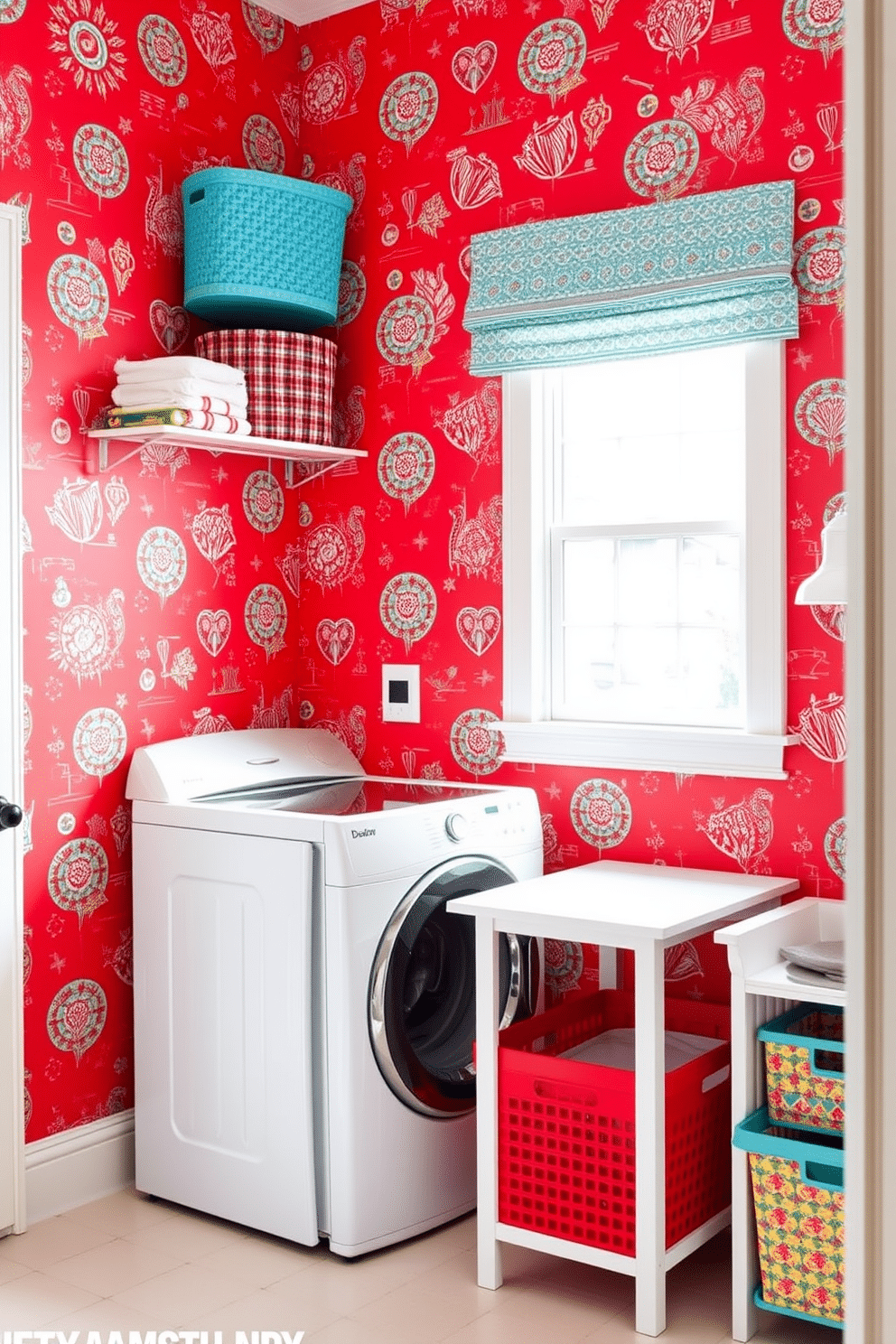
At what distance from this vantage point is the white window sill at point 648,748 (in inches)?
112

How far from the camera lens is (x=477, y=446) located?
3.28 metres

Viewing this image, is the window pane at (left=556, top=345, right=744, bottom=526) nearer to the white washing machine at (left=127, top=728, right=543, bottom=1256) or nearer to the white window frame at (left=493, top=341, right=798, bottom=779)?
the white window frame at (left=493, top=341, right=798, bottom=779)

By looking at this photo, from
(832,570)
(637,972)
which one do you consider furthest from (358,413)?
(637,972)

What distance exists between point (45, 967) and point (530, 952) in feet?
3.70

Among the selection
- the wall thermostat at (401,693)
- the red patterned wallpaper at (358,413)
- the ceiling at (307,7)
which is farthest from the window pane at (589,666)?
the ceiling at (307,7)

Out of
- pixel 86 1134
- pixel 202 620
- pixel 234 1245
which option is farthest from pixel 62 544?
pixel 234 1245

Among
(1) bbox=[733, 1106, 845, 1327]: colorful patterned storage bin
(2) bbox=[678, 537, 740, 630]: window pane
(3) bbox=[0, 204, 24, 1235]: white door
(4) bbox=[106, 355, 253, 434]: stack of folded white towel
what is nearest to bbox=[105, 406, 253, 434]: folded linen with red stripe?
(4) bbox=[106, 355, 253, 434]: stack of folded white towel

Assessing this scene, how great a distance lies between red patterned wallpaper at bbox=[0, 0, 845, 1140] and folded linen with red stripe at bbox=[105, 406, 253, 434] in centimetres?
10

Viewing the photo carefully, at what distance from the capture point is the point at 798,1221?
233 centimetres

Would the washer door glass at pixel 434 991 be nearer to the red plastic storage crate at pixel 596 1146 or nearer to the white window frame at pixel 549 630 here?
the red plastic storage crate at pixel 596 1146

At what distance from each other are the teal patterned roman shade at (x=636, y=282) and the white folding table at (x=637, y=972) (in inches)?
46.9

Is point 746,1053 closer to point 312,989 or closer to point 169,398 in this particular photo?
point 312,989

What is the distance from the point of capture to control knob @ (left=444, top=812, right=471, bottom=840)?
9.44 ft

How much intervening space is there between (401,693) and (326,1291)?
1.47 meters
